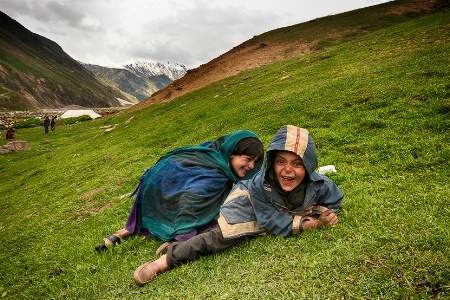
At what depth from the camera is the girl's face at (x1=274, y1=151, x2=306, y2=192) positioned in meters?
4.20

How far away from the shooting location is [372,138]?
810cm

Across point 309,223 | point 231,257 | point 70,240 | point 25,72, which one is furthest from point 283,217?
point 25,72

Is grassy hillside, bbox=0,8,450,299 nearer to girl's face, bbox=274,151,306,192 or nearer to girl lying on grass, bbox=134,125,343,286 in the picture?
girl lying on grass, bbox=134,125,343,286

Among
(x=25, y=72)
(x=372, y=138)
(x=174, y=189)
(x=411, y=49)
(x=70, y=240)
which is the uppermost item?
(x=25, y=72)

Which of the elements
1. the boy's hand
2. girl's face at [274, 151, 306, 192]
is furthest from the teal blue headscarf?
the boy's hand

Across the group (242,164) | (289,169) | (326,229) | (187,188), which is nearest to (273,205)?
(289,169)

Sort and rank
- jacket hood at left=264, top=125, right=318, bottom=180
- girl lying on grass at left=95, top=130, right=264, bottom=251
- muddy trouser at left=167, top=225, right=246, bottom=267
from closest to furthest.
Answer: jacket hood at left=264, top=125, right=318, bottom=180 < muddy trouser at left=167, top=225, right=246, bottom=267 < girl lying on grass at left=95, top=130, right=264, bottom=251

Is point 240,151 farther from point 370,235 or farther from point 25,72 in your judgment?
point 25,72

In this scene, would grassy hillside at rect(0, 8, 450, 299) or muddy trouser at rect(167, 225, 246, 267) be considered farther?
muddy trouser at rect(167, 225, 246, 267)

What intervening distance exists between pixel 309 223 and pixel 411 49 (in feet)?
A: 56.4

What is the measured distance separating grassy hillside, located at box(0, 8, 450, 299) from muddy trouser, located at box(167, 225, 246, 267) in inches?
5.5

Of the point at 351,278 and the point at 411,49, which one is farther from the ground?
the point at 411,49

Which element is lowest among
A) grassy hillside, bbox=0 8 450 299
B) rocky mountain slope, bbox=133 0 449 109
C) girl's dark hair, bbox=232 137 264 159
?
grassy hillside, bbox=0 8 450 299

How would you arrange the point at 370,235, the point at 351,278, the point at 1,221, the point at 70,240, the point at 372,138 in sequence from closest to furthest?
1. the point at 351,278
2. the point at 370,235
3. the point at 70,240
4. the point at 372,138
5. the point at 1,221
